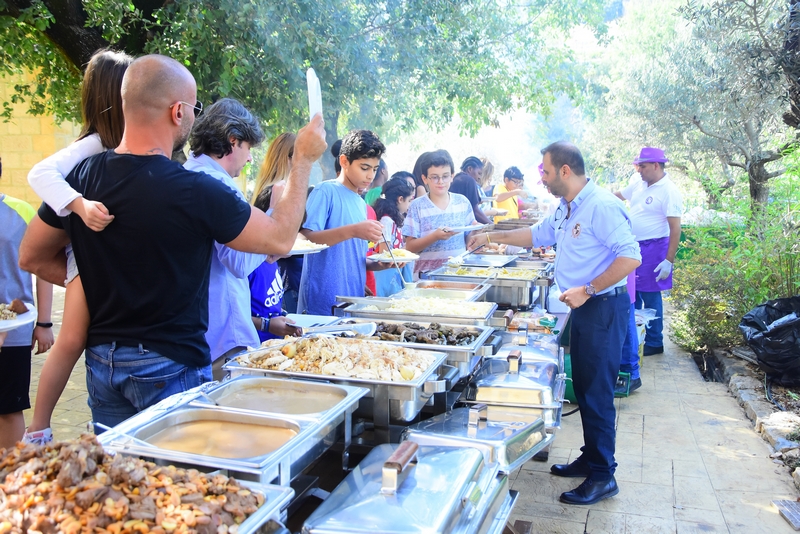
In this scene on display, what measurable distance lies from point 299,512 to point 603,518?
2.00m

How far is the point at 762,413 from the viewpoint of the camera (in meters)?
4.08

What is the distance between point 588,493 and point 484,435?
1581 mm

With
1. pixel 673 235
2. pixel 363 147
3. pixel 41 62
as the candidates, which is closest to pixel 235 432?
pixel 363 147

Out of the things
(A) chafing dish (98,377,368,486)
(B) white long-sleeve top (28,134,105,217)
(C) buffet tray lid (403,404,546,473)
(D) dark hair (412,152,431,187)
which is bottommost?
(C) buffet tray lid (403,404,546,473)

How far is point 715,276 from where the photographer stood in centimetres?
589

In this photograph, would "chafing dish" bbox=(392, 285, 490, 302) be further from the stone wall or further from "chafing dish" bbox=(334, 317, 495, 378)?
the stone wall

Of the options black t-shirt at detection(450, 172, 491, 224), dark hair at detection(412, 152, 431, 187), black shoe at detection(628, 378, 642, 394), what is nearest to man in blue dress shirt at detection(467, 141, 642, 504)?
black shoe at detection(628, 378, 642, 394)

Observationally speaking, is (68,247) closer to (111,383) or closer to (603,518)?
(111,383)

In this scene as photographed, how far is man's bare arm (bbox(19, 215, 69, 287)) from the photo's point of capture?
175cm

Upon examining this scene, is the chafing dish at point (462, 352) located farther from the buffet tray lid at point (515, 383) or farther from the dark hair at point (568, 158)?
the dark hair at point (568, 158)

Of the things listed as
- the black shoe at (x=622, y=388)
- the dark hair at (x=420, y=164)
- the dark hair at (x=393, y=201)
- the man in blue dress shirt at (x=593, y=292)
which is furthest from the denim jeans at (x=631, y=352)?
the dark hair at (x=420, y=164)

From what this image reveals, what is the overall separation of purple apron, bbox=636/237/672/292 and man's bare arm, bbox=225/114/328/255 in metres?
4.56

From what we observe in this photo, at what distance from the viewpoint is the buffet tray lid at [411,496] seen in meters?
1.20

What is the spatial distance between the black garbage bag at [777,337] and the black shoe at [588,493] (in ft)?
7.05
